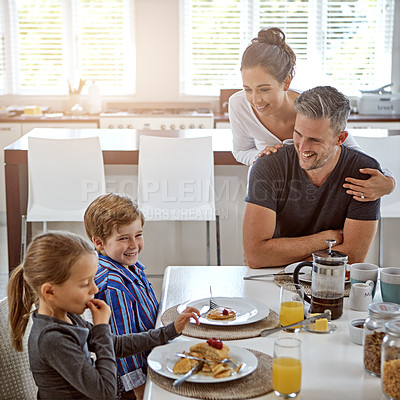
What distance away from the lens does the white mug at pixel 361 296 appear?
1680 mm

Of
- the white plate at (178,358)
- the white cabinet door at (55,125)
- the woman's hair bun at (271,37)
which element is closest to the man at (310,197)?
the woman's hair bun at (271,37)

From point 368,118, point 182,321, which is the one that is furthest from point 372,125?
point 182,321

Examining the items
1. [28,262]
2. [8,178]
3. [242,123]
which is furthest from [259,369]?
[8,178]

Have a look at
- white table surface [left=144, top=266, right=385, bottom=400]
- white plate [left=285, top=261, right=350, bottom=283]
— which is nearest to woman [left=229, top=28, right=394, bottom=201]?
white plate [left=285, top=261, right=350, bottom=283]

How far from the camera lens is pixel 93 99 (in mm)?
5426

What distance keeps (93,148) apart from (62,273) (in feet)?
6.62

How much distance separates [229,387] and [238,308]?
419mm

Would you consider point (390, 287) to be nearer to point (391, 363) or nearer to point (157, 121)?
point (391, 363)

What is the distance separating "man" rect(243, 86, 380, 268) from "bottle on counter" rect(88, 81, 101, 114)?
11.4 ft

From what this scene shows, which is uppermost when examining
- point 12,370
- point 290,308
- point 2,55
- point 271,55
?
point 2,55

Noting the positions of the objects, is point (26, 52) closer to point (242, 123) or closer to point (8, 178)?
point (8, 178)

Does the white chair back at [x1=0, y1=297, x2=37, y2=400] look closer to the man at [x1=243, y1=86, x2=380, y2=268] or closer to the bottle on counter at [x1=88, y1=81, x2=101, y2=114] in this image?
the man at [x1=243, y1=86, x2=380, y2=268]

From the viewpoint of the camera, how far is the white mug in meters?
1.68

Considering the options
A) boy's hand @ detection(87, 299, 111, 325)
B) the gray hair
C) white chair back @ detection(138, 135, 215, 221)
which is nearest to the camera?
boy's hand @ detection(87, 299, 111, 325)
